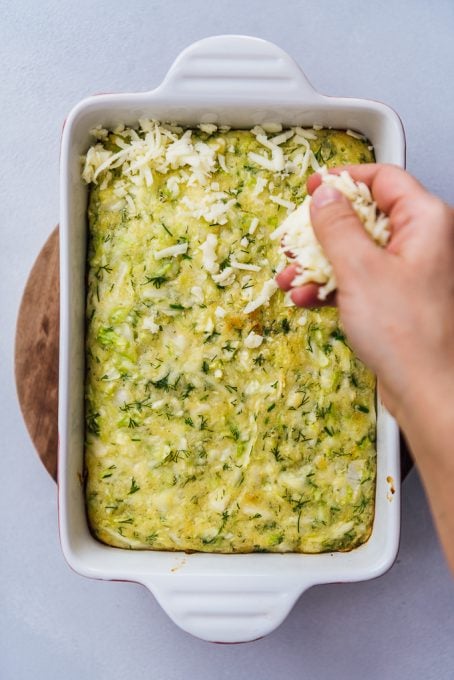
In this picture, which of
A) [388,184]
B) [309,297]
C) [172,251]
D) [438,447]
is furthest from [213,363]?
[438,447]

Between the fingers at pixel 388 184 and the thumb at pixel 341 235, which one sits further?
the fingers at pixel 388 184

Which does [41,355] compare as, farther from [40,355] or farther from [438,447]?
[438,447]

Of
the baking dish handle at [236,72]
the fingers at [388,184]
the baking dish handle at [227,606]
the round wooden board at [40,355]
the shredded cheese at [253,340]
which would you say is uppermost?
the baking dish handle at [236,72]

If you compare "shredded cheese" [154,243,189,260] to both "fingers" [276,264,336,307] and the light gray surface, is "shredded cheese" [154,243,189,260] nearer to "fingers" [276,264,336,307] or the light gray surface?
"fingers" [276,264,336,307]

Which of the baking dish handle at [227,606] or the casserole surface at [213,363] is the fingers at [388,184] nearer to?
the casserole surface at [213,363]

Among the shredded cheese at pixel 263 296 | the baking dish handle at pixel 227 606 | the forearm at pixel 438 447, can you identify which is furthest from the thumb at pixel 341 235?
the baking dish handle at pixel 227 606

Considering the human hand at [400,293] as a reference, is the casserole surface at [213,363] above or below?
below

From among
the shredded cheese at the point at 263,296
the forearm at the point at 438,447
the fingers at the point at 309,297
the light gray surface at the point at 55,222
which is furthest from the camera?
the light gray surface at the point at 55,222
